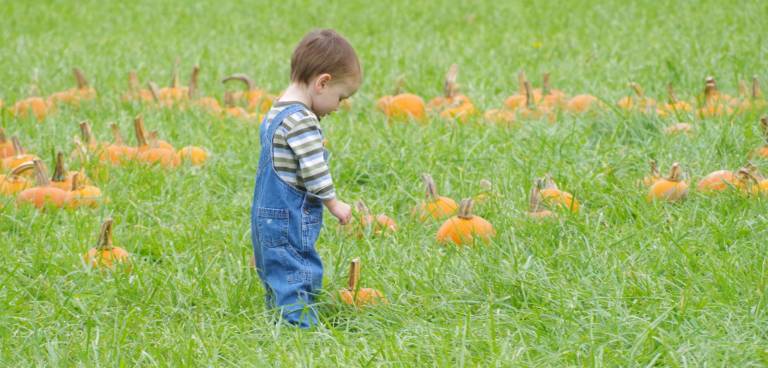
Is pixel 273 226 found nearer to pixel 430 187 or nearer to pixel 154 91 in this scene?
pixel 430 187

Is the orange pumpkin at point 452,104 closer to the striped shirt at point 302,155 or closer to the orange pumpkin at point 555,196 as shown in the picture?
the orange pumpkin at point 555,196

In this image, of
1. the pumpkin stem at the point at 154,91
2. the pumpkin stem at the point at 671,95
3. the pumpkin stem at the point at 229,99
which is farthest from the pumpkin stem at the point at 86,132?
the pumpkin stem at the point at 671,95

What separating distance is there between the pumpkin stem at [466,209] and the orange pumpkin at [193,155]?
1.70m

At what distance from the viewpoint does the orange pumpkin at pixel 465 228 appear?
3.73m

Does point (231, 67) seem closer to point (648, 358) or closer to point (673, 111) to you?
point (673, 111)

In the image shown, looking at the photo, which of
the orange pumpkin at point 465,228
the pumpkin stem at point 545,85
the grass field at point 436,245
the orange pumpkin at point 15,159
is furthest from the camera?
the pumpkin stem at point 545,85

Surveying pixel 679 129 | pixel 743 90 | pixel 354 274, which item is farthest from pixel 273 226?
pixel 743 90

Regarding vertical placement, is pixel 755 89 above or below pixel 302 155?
below

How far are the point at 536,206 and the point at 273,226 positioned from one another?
3.90 ft

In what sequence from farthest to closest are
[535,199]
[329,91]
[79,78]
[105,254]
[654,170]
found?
[79,78] < [654,170] < [535,199] < [105,254] < [329,91]

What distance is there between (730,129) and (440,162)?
53.5 inches

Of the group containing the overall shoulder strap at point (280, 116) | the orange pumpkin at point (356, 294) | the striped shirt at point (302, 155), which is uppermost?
the overall shoulder strap at point (280, 116)

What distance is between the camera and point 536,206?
3.92 metres

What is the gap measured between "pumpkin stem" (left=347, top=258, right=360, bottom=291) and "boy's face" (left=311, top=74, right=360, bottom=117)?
19.3 inches
